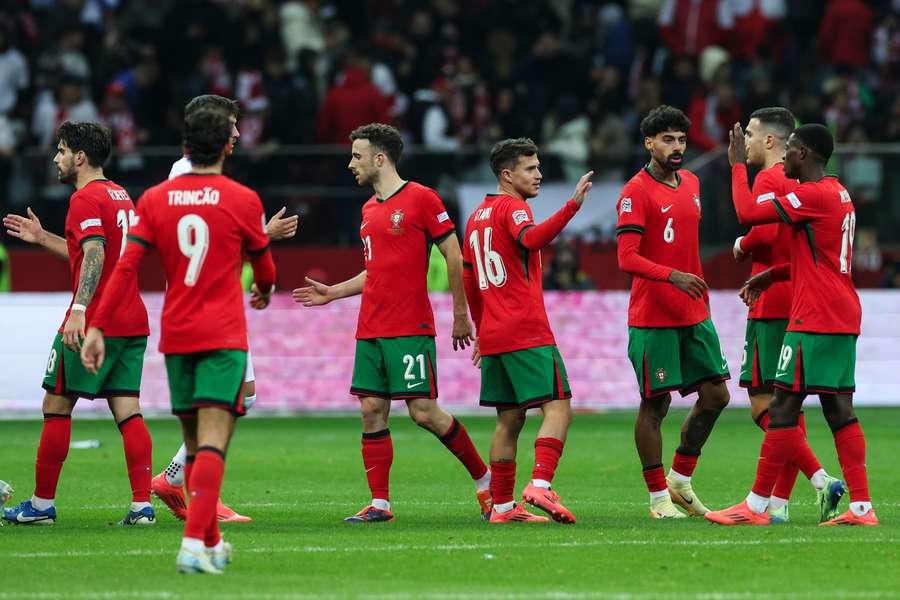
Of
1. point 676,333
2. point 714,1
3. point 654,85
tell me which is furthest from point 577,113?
point 676,333

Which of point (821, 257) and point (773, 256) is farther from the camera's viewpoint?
point (773, 256)

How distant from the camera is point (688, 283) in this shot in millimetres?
10195

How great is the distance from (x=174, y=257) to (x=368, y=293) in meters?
2.72

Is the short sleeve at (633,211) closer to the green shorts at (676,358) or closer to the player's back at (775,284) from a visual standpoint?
the green shorts at (676,358)

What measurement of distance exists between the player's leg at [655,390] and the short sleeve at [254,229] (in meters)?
3.21

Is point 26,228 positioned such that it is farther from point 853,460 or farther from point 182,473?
point 853,460

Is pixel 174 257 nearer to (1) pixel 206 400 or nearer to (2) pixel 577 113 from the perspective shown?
(1) pixel 206 400

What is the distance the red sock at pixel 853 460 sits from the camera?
1003cm

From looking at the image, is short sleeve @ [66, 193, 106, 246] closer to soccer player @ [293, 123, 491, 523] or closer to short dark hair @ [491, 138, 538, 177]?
soccer player @ [293, 123, 491, 523]

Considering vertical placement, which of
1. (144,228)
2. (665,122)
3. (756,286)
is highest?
(665,122)

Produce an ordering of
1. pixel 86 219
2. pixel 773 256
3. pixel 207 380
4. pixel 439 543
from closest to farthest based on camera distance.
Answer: pixel 207 380 < pixel 439 543 < pixel 86 219 < pixel 773 256

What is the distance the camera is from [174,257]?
27.3 feet

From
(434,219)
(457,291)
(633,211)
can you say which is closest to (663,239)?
(633,211)

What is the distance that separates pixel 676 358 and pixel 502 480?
1367mm
